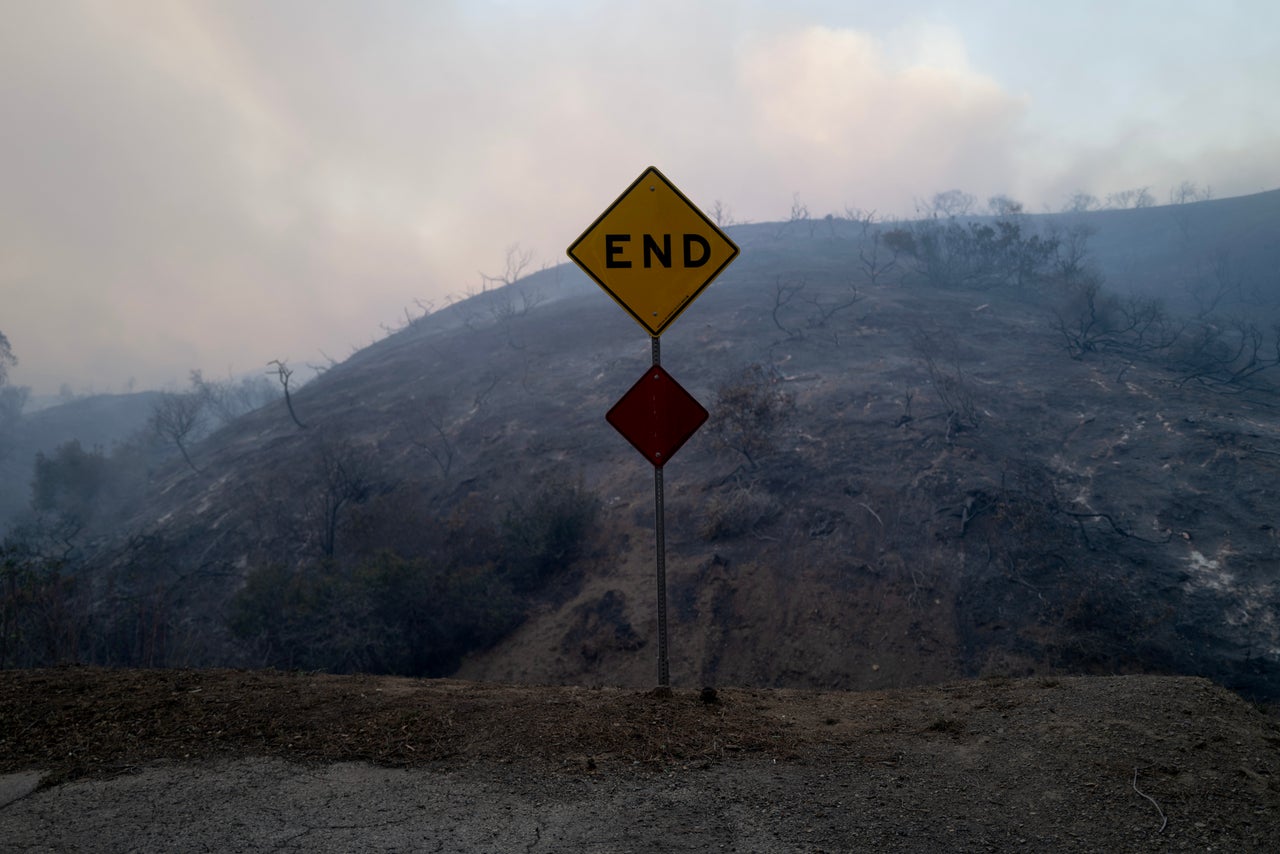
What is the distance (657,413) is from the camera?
19.1 ft

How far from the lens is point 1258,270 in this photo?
157 ft

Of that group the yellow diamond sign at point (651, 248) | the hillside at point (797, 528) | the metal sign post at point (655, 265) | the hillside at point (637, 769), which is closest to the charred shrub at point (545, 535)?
the hillside at point (797, 528)

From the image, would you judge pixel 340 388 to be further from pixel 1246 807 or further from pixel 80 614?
pixel 1246 807

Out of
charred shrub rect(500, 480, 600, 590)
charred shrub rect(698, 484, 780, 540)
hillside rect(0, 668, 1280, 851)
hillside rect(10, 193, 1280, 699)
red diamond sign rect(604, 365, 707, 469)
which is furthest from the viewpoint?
charred shrub rect(500, 480, 600, 590)

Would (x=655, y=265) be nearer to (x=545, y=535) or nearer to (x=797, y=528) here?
(x=797, y=528)

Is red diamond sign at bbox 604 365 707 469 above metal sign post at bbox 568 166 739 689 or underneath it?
underneath

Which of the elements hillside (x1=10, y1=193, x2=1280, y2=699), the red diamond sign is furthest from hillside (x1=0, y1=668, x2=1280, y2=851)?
hillside (x1=10, y1=193, x2=1280, y2=699)

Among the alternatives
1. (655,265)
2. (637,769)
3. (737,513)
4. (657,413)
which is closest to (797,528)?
(737,513)

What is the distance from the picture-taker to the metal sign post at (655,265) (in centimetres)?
581

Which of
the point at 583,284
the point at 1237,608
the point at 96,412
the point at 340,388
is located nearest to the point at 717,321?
the point at 340,388

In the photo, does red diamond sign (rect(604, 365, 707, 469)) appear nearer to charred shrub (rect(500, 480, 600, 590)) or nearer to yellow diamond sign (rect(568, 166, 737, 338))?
yellow diamond sign (rect(568, 166, 737, 338))

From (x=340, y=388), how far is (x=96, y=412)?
141 feet

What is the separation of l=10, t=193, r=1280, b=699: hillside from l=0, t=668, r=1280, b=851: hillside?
8295 millimetres

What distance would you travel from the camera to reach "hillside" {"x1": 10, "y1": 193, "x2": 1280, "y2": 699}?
44.1 feet
